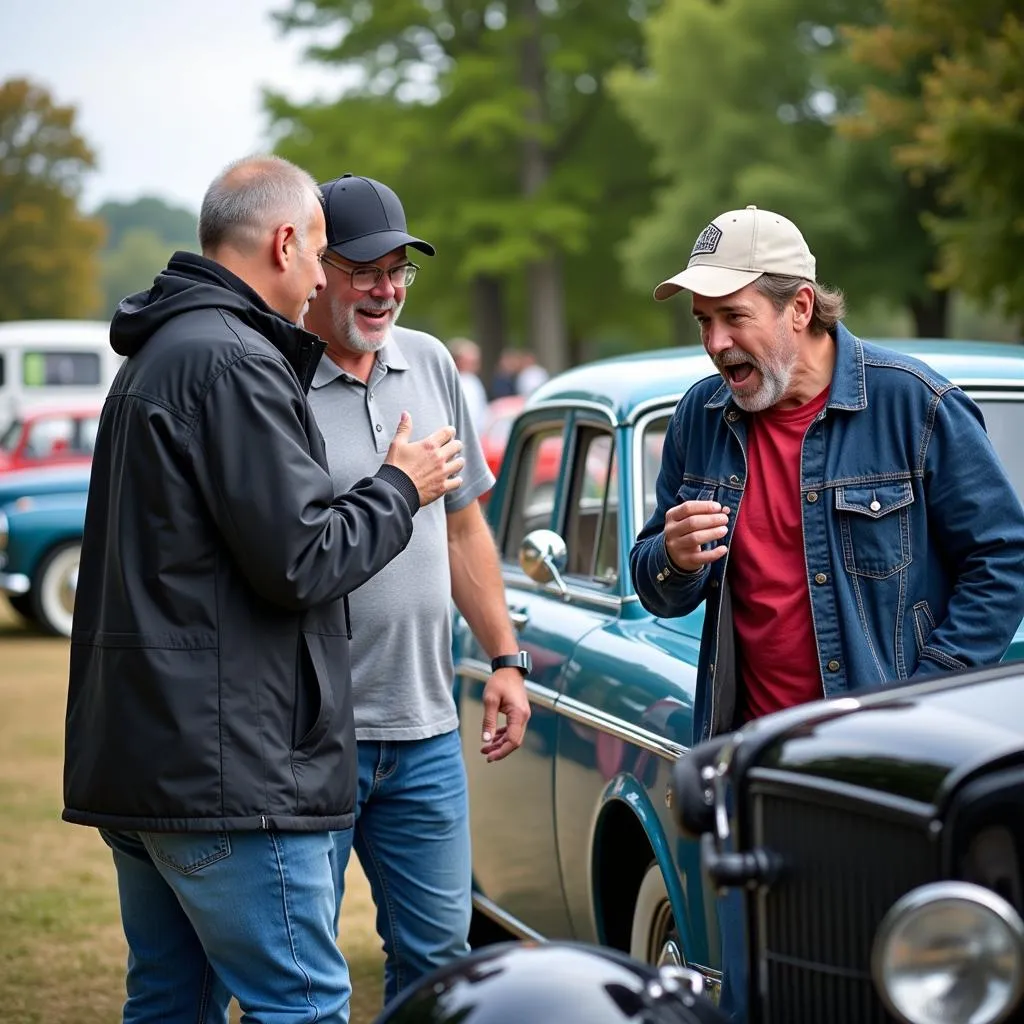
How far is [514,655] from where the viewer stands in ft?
13.8

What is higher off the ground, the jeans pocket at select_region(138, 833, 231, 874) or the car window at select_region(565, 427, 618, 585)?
the car window at select_region(565, 427, 618, 585)

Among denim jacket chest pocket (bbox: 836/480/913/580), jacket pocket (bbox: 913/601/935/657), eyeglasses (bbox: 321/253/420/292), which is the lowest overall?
jacket pocket (bbox: 913/601/935/657)

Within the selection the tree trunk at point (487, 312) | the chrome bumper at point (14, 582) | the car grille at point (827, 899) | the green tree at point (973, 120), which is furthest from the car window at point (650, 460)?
the tree trunk at point (487, 312)

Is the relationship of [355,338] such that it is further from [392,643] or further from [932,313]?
[932,313]

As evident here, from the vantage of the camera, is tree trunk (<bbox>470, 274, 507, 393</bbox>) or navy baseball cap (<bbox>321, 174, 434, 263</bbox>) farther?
tree trunk (<bbox>470, 274, 507, 393</bbox>)

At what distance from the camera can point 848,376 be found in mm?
3428

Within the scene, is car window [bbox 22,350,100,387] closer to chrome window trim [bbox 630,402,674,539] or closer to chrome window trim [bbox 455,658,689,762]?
chrome window trim [bbox 455,658,689,762]

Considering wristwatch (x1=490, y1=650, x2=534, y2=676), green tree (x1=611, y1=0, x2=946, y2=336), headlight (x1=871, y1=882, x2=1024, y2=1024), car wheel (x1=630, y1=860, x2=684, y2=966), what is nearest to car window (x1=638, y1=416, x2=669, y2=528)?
wristwatch (x1=490, y1=650, x2=534, y2=676)

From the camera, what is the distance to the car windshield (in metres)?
16.0

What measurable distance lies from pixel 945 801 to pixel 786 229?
152 centimetres

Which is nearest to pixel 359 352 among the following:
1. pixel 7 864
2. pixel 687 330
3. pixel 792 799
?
pixel 792 799

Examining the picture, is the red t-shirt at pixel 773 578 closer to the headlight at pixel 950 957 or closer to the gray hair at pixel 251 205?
the gray hair at pixel 251 205

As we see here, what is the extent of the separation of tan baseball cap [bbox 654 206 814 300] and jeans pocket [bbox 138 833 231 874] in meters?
1.41

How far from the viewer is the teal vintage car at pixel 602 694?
4.13 meters
